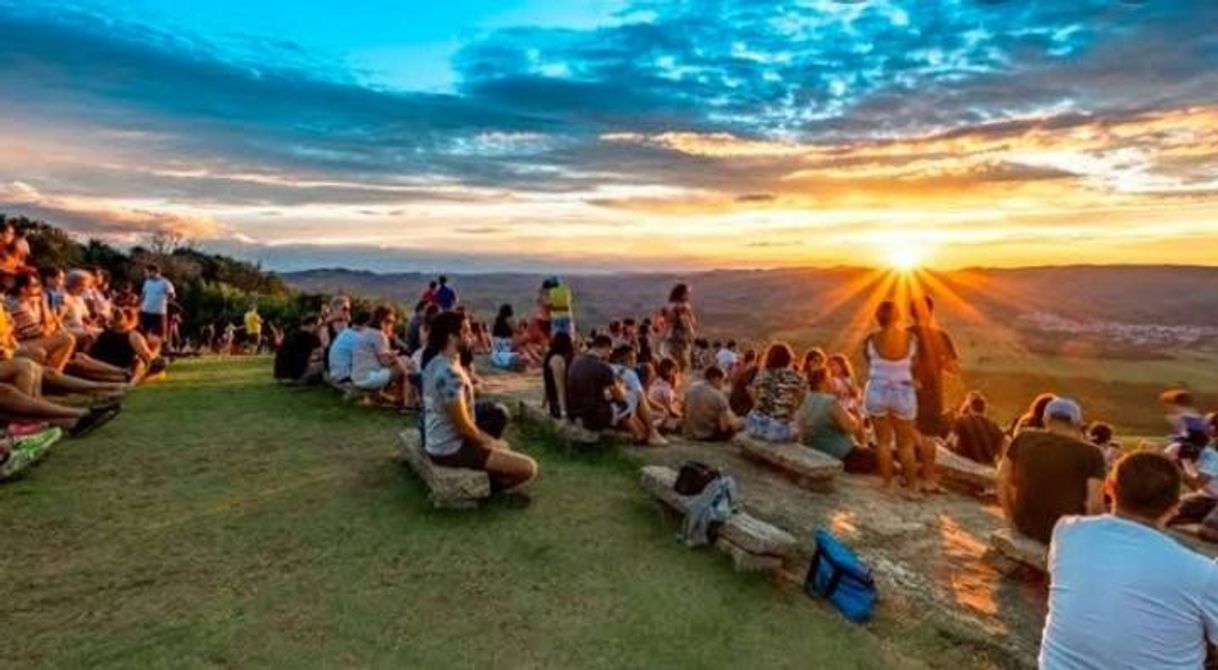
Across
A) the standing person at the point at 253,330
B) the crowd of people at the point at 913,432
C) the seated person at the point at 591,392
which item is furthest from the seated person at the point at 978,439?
the standing person at the point at 253,330

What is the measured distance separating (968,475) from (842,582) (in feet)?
14.7

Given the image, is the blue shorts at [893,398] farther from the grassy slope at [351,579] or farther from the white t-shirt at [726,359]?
the white t-shirt at [726,359]

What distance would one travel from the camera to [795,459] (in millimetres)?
8664

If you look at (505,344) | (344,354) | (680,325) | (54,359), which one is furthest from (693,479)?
(505,344)

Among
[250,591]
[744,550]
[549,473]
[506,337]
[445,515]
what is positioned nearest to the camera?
[250,591]

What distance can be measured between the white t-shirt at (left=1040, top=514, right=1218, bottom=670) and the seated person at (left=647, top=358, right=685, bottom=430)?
751 centimetres

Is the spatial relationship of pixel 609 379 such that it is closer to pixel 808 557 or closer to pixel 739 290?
pixel 808 557

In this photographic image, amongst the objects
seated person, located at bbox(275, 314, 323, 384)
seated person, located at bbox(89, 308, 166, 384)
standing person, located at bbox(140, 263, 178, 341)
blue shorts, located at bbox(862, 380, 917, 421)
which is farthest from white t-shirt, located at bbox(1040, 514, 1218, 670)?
standing person, located at bbox(140, 263, 178, 341)

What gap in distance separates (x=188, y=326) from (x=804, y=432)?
1042 inches

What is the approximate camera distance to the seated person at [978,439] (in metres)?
11.1

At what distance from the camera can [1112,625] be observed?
134 inches

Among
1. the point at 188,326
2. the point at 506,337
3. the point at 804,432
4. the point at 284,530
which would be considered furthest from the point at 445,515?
the point at 188,326

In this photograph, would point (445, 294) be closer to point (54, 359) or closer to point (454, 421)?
point (54, 359)

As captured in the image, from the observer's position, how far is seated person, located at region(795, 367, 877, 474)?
31.4 ft
